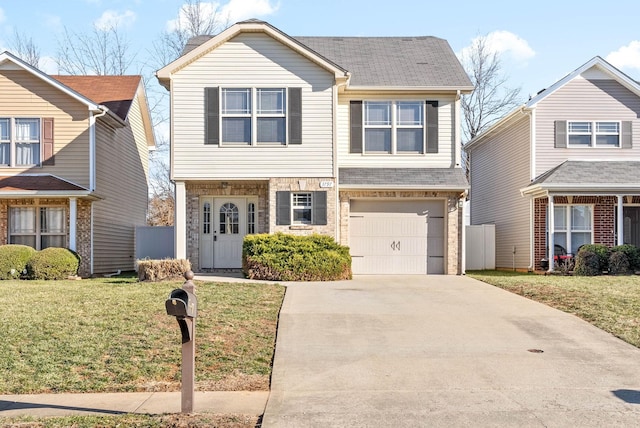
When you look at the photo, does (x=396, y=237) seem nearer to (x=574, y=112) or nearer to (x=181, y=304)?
(x=574, y=112)

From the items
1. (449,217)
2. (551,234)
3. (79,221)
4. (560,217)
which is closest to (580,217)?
(560,217)

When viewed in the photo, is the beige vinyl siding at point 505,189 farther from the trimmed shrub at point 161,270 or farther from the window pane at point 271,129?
the trimmed shrub at point 161,270

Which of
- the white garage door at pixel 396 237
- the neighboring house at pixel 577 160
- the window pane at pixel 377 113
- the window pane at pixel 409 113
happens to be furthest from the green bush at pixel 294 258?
Result: the neighboring house at pixel 577 160

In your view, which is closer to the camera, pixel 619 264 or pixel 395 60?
pixel 619 264

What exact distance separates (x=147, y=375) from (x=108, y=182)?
15454mm

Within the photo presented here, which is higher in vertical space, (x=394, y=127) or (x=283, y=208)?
(x=394, y=127)

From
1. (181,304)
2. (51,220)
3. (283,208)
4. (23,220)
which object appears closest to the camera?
(181,304)

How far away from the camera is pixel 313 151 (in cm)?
1795

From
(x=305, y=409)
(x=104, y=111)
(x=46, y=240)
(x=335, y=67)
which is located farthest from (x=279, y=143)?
(x=305, y=409)

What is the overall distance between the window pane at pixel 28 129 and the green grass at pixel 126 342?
8332 millimetres

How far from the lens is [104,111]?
2042 cm

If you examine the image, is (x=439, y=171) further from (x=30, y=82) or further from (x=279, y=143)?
(x=30, y=82)

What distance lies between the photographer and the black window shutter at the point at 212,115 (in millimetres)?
17906

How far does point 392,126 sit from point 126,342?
12.0m
